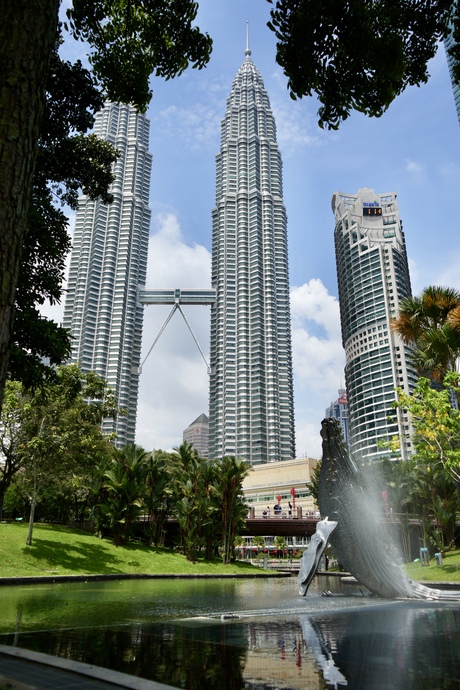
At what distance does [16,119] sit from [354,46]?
6.95m

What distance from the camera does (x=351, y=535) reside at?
1716 centimetres

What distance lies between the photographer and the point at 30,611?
534 inches

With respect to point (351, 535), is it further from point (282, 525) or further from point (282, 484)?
point (282, 484)

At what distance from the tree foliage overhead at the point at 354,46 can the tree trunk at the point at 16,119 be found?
18.0ft

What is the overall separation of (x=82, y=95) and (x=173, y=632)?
13762 millimetres

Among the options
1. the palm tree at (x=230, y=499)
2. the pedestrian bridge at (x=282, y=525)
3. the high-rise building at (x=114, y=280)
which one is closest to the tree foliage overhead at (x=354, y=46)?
the palm tree at (x=230, y=499)

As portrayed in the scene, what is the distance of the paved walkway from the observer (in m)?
5.28

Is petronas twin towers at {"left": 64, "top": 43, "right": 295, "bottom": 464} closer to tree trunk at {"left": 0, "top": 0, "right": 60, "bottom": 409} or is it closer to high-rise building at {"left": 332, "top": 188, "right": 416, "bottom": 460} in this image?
high-rise building at {"left": 332, "top": 188, "right": 416, "bottom": 460}

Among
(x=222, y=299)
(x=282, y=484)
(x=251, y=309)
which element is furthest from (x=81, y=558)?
(x=222, y=299)

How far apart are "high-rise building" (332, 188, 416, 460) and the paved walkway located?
15086 centimetres

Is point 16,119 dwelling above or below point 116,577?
above

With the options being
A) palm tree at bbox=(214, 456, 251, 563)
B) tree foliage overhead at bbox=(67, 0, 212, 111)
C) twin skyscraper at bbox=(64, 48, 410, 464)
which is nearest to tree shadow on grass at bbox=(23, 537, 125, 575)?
palm tree at bbox=(214, 456, 251, 563)

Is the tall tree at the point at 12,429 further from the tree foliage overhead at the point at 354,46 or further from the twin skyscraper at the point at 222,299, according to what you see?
the twin skyscraper at the point at 222,299

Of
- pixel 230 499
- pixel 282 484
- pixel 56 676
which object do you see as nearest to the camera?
pixel 56 676
